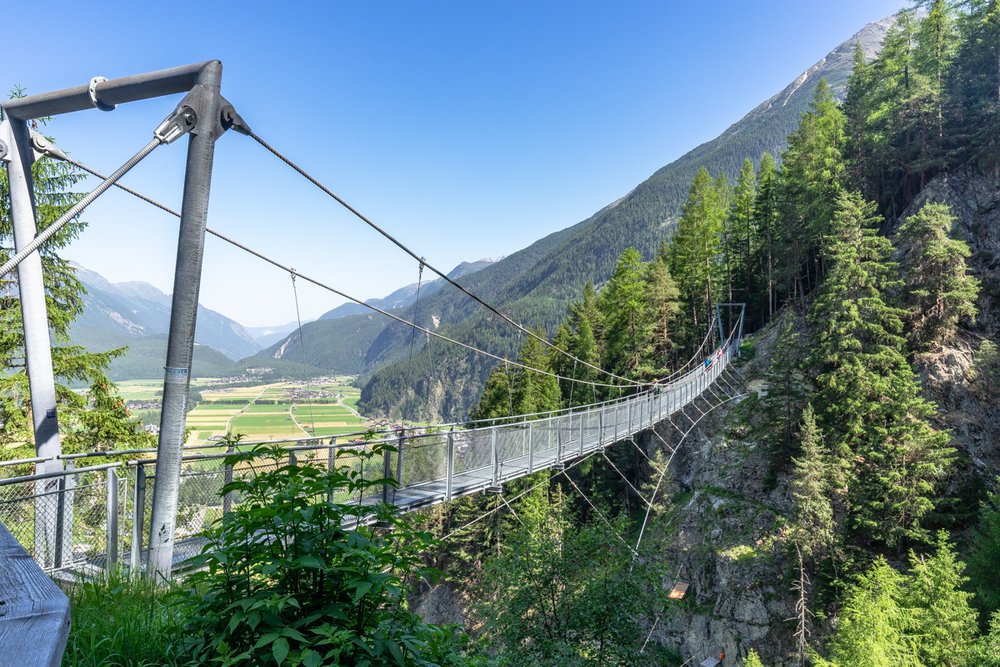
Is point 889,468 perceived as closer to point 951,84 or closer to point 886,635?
point 886,635

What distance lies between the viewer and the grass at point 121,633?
6.05 ft

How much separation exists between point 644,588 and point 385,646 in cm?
945

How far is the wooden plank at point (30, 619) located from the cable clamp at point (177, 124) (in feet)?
10.9

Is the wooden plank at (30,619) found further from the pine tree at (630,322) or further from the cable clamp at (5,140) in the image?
the pine tree at (630,322)

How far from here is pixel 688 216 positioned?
3262cm

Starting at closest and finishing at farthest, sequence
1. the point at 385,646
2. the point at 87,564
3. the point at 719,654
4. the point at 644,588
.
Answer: the point at 385,646
the point at 87,564
the point at 644,588
the point at 719,654

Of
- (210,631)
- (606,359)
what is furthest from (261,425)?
(210,631)

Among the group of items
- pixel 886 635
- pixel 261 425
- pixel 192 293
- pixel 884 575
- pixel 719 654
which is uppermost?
pixel 192 293

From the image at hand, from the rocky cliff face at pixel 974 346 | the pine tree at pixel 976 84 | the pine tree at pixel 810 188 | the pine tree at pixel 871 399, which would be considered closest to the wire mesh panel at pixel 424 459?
the pine tree at pixel 871 399

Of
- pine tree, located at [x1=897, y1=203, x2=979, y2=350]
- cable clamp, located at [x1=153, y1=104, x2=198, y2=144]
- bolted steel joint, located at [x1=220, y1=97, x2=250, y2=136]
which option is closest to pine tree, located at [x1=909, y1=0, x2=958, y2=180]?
pine tree, located at [x1=897, y1=203, x2=979, y2=350]

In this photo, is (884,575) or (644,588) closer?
(644,588)

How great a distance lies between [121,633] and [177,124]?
292cm

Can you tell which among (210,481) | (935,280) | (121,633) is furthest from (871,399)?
(121,633)

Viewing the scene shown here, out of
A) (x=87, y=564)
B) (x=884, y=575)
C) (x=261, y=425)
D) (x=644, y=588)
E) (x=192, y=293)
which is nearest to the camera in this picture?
(x=192, y=293)
